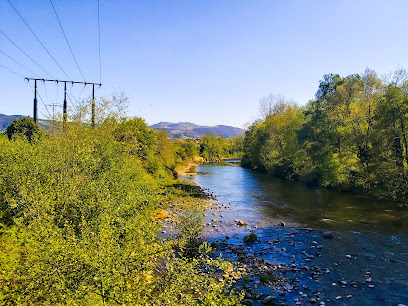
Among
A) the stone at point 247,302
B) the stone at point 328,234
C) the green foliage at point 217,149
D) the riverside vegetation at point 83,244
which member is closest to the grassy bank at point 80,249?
the riverside vegetation at point 83,244

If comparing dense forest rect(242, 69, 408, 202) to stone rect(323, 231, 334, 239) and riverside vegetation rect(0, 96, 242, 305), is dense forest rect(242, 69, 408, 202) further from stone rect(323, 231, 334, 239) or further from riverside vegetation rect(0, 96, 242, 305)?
riverside vegetation rect(0, 96, 242, 305)

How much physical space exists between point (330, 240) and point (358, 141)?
832 inches

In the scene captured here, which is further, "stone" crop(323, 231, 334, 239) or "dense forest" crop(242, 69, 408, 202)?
"dense forest" crop(242, 69, 408, 202)

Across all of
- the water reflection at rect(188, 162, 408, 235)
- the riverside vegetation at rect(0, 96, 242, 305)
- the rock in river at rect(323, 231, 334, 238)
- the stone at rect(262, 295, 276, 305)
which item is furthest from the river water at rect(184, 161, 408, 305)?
the riverside vegetation at rect(0, 96, 242, 305)

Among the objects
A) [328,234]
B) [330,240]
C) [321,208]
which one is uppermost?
[321,208]

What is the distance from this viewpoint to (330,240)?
68.6 feet

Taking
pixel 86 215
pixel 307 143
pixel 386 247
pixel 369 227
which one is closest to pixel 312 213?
pixel 369 227

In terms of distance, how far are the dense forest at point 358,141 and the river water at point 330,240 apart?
2.66 metres

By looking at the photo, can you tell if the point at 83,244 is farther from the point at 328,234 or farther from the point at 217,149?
the point at 217,149

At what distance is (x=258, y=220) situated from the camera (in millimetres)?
27188

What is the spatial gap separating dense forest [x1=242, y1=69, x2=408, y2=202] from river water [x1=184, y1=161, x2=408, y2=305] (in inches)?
105

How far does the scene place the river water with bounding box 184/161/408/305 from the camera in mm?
13969

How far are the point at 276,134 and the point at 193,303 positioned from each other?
66.1 m

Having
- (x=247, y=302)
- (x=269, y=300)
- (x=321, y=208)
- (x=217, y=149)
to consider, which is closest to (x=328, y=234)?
(x=321, y=208)
